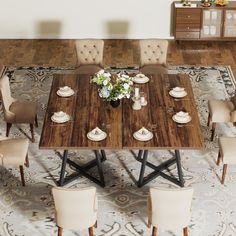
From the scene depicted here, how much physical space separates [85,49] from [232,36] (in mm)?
3356

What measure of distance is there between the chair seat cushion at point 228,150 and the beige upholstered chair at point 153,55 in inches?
73.4

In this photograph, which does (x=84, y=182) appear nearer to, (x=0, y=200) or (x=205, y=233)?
(x=0, y=200)

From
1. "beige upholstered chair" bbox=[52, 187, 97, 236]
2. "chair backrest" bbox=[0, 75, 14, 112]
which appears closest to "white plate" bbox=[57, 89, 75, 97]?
"chair backrest" bbox=[0, 75, 14, 112]

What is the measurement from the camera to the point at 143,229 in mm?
5676

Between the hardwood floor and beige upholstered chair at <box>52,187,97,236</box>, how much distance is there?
4.51m

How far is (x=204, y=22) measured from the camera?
9.71 meters

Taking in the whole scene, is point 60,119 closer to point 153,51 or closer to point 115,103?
point 115,103

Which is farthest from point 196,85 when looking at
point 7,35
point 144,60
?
point 7,35

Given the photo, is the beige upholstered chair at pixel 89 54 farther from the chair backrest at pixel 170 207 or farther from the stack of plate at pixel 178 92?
the chair backrest at pixel 170 207

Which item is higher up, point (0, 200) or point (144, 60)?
point (144, 60)

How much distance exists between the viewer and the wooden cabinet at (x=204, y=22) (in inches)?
377

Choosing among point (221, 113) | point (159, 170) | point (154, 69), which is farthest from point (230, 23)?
point (159, 170)

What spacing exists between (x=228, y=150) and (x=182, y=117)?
0.69 m

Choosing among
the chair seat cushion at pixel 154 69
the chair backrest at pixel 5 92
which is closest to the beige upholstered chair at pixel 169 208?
the chair backrest at pixel 5 92
